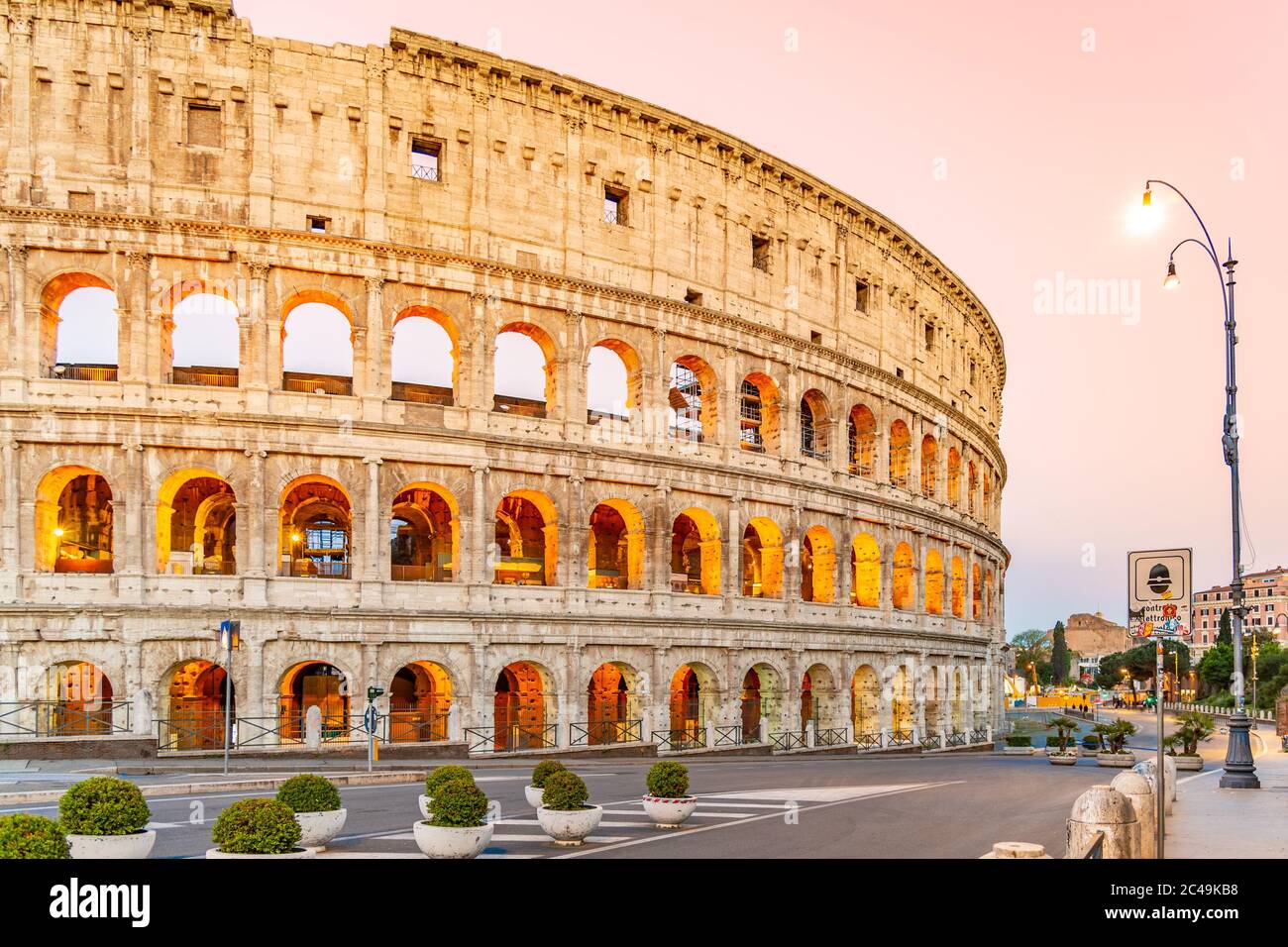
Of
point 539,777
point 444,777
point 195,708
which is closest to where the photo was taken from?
point 444,777

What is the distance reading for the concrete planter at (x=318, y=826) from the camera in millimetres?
14516

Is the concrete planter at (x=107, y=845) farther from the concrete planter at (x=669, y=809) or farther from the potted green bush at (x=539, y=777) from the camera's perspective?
the concrete planter at (x=669, y=809)

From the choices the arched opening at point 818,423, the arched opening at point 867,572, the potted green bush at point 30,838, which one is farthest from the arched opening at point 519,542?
the potted green bush at point 30,838

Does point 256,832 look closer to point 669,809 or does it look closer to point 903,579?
point 669,809

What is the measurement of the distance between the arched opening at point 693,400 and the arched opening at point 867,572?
8822mm

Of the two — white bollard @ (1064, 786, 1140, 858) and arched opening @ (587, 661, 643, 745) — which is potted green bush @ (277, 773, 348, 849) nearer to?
white bollard @ (1064, 786, 1140, 858)

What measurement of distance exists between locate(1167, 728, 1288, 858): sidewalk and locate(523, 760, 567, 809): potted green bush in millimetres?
8988

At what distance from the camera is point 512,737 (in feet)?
116

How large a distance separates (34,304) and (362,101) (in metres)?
11.9

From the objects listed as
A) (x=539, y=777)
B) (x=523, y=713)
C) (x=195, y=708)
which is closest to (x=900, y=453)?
(x=523, y=713)

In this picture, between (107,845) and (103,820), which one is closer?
(107,845)

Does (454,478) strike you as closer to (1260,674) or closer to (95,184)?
(95,184)
